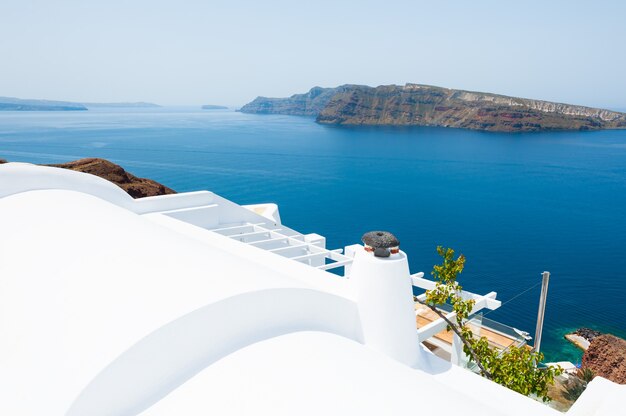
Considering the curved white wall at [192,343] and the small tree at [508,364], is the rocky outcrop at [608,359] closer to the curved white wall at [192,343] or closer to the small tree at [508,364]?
the small tree at [508,364]

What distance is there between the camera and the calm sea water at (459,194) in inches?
1412

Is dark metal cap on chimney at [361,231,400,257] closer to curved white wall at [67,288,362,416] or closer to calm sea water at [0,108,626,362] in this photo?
curved white wall at [67,288,362,416]

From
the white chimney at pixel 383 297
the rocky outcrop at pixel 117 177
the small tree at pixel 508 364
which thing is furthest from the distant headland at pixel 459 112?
the white chimney at pixel 383 297

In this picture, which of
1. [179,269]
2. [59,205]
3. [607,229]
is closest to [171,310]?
[179,269]

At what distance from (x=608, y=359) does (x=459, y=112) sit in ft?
567

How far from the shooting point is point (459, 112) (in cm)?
17875

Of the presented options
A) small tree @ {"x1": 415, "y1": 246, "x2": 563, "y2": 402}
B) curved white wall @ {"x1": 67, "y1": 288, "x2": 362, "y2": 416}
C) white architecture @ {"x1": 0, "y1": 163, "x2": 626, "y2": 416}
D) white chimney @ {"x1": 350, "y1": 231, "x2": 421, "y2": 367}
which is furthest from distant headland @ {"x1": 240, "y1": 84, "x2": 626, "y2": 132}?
curved white wall @ {"x1": 67, "y1": 288, "x2": 362, "y2": 416}

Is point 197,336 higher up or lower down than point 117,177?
higher up

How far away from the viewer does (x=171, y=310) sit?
5820 millimetres

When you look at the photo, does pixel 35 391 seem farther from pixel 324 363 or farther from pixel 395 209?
pixel 395 209

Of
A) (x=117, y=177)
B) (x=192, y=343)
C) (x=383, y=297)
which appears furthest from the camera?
(x=117, y=177)

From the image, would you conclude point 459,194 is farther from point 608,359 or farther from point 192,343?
point 192,343

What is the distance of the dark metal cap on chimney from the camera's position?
26.8ft

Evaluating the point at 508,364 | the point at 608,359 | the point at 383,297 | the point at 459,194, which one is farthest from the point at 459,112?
the point at 383,297
